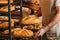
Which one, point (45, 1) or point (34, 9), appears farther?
point (34, 9)

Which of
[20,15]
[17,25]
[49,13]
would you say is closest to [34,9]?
[20,15]

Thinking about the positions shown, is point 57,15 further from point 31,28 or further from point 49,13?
point 31,28

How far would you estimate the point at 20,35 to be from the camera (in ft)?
4.73

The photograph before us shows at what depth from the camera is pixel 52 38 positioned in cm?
155

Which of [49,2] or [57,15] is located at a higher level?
[49,2]

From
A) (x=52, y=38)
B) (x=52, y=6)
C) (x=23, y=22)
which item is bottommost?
(x=52, y=38)

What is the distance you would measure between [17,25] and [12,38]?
417 millimetres

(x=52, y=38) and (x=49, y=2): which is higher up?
(x=49, y=2)

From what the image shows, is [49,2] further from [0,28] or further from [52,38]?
[0,28]

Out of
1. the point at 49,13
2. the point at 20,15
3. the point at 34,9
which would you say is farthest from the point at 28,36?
the point at 34,9

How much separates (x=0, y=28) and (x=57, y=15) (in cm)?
59

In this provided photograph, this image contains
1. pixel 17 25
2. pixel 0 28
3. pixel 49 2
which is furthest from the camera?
pixel 17 25

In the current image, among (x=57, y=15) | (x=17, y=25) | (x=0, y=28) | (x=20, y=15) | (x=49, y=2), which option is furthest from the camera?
(x=20, y=15)

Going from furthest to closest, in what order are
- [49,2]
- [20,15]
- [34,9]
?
[34,9]
[20,15]
[49,2]
